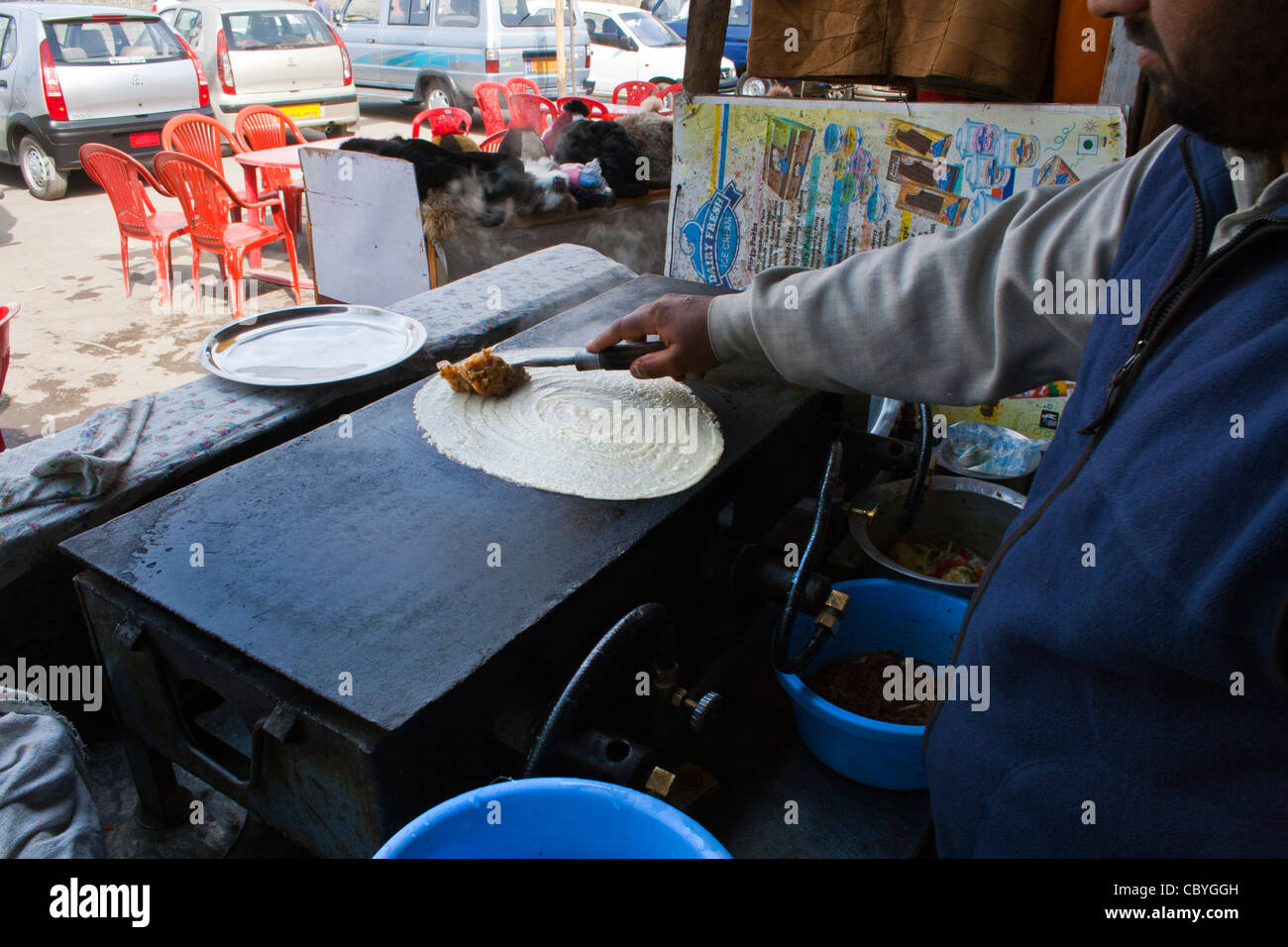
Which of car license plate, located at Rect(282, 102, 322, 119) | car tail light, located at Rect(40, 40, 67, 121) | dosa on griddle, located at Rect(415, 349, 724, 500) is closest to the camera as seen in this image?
dosa on griddle, located at Rect(415, 349, 724, 500)

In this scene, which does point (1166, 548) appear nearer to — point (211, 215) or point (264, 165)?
point (211, 215)

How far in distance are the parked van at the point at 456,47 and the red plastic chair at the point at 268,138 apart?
13.1ft

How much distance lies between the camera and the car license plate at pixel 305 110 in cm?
968

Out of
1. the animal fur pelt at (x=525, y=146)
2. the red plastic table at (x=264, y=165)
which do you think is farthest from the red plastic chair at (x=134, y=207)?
the animal fur pelt at (x=525, y=146)

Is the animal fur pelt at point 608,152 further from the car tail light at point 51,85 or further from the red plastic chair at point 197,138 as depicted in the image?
the car tail light at point 51,85

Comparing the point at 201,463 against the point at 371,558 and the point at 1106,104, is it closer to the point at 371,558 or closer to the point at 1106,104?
the point at 371,558

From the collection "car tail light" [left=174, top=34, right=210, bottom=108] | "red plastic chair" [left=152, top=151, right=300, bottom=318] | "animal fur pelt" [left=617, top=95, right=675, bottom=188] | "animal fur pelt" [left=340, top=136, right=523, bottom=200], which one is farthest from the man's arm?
"car tail light" [left=174, top=34, right=210, bottom=108]

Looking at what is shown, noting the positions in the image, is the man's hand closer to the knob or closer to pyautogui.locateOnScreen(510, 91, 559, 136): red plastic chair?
the knob

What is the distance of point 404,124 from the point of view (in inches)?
472

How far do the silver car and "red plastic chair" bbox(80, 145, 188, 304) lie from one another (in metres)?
2.72

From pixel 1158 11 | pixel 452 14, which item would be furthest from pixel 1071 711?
pixel 452 14

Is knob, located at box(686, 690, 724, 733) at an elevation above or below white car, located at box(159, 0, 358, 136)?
below

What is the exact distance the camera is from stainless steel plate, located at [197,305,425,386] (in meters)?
2.22

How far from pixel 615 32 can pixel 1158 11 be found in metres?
11.9
